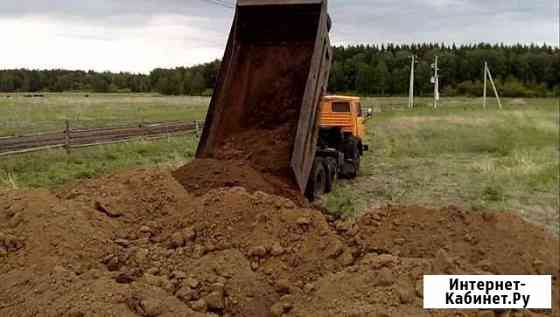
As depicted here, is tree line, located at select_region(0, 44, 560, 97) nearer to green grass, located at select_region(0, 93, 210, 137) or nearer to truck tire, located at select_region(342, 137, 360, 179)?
green grass, located at select_region(0, 93, 210, 137)

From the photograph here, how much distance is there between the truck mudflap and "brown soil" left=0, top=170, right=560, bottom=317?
264 centimetres

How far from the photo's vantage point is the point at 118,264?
206 inches

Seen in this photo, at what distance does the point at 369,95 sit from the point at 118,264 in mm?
87291

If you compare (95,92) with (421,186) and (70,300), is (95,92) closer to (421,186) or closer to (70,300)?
(421,186)

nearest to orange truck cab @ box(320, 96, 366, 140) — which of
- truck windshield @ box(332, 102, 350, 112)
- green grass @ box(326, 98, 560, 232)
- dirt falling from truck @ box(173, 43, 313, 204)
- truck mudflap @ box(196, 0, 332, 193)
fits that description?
truck windshield @ box(332, 102, 350, 112)

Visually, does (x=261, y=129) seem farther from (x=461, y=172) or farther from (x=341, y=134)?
(x=461, y=172)

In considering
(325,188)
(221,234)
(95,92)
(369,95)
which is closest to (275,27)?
(325,188)


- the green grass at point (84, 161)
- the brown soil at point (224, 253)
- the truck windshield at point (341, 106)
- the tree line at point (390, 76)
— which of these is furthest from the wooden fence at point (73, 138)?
the tree line at point (390, 76)

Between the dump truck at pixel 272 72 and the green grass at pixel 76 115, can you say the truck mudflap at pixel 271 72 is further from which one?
the green grass at pixel 76 115

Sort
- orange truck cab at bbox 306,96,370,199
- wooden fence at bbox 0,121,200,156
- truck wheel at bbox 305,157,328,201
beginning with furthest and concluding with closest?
wooden fence at bbox 0,121,200,156 < orange truck cab at bbox 306,96,370,199 < truck wheel at bbox 305,157,328,201

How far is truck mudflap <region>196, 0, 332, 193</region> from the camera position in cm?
949

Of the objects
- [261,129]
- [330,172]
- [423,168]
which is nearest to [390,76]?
[423,168]

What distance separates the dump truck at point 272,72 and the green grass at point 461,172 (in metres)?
1.93

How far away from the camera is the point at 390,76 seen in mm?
91625
